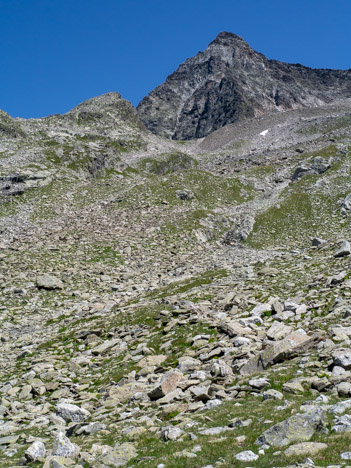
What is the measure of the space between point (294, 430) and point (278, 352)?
5409mm

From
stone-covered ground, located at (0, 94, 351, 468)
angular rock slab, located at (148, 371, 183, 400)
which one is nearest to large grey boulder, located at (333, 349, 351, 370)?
stone-covered ground, located at (0, 94, 351, 468)

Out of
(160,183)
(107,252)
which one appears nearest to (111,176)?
(160,183)

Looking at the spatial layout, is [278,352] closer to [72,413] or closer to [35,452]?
[72,413]

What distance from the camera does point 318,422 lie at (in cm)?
838

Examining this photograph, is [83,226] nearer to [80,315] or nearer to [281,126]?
[80,315]

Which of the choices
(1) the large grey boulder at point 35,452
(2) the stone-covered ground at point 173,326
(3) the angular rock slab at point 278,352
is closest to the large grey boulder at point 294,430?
(2) the stone-covered ground at point 173,326

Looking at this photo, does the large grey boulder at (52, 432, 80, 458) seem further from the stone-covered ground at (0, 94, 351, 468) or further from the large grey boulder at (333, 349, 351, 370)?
the large grey boulder at (333, 349, 351, 370)

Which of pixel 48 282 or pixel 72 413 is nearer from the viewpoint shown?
pixel 72 413

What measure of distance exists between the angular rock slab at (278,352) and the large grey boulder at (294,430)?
4.64 meters

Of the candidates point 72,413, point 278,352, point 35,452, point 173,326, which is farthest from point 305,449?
point 173,326

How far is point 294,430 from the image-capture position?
8.23 m

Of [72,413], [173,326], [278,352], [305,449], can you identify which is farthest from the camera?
[173,326]

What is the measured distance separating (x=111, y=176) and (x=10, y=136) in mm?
39647

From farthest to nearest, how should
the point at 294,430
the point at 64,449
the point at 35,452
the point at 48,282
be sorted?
the point at 48,282, the point at 35,452, the point at 64,449, the point at 294,430
